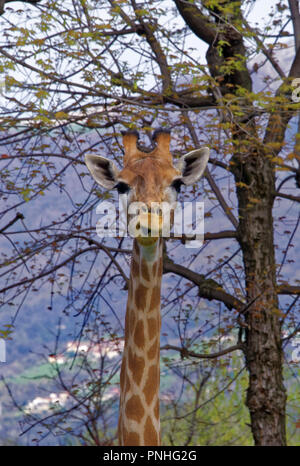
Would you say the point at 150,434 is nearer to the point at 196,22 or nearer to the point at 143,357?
the point at 143,357

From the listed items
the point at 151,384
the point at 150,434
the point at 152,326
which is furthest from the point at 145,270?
the point at 150,434

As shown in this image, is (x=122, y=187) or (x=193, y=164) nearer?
(x=122, y=187)

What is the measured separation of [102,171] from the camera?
4.86m

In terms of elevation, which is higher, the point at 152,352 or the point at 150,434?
the point at 152,352

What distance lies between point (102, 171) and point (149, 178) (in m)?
0.49

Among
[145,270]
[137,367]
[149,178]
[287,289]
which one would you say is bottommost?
[137,367]

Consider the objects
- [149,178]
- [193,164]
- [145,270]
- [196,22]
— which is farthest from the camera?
[196,22]

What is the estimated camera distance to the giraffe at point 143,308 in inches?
180

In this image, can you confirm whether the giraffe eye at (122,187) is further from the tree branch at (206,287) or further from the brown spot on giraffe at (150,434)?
the tree branch at (206,287)

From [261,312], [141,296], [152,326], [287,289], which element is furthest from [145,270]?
[287,289]

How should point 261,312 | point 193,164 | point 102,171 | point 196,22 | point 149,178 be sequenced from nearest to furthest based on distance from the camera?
point 149,178
point 102,171
point 193,164
point 261,312
point 196,22

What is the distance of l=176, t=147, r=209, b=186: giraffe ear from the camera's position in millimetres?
4980

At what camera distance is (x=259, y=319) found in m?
9.42
